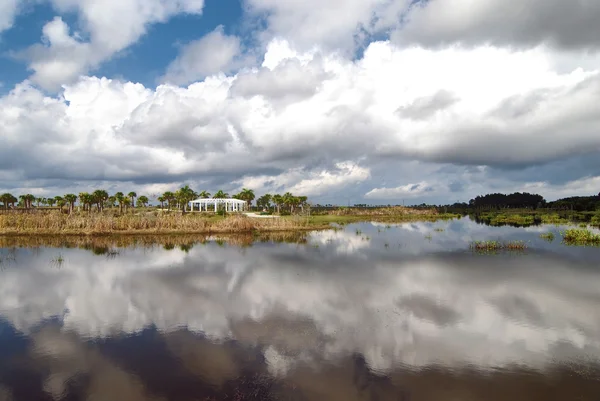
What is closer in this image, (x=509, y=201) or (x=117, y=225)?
(x=117, y=225)

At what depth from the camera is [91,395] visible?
29.8ft

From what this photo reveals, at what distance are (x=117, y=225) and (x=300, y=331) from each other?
4053 centimetres

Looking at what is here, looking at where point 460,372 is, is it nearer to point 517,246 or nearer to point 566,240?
point 517,246

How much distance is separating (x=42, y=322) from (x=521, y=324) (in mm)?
18815

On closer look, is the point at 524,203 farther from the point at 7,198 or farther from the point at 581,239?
the point at 7,198

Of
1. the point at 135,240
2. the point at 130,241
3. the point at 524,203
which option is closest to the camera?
the point at 130,241

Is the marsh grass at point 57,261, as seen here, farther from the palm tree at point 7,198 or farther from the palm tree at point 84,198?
the palm tree at point 7,198

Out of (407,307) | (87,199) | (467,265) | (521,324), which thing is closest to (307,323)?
(407,307)

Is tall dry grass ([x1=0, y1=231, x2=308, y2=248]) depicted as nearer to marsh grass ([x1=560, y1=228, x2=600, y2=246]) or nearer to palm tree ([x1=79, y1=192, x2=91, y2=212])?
marsh grass ([x1=560, y1=228, x2=600, y2=246])

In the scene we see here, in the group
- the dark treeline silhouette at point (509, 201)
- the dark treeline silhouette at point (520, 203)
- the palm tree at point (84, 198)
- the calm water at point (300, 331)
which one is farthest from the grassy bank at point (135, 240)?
the dark treeline silhouette at point (509, 201)

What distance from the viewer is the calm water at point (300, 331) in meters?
9.48

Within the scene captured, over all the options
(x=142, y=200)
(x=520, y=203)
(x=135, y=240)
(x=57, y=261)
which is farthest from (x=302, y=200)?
(x=520, y=203)

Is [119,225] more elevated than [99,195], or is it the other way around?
[99,195]

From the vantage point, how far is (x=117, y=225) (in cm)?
4638
